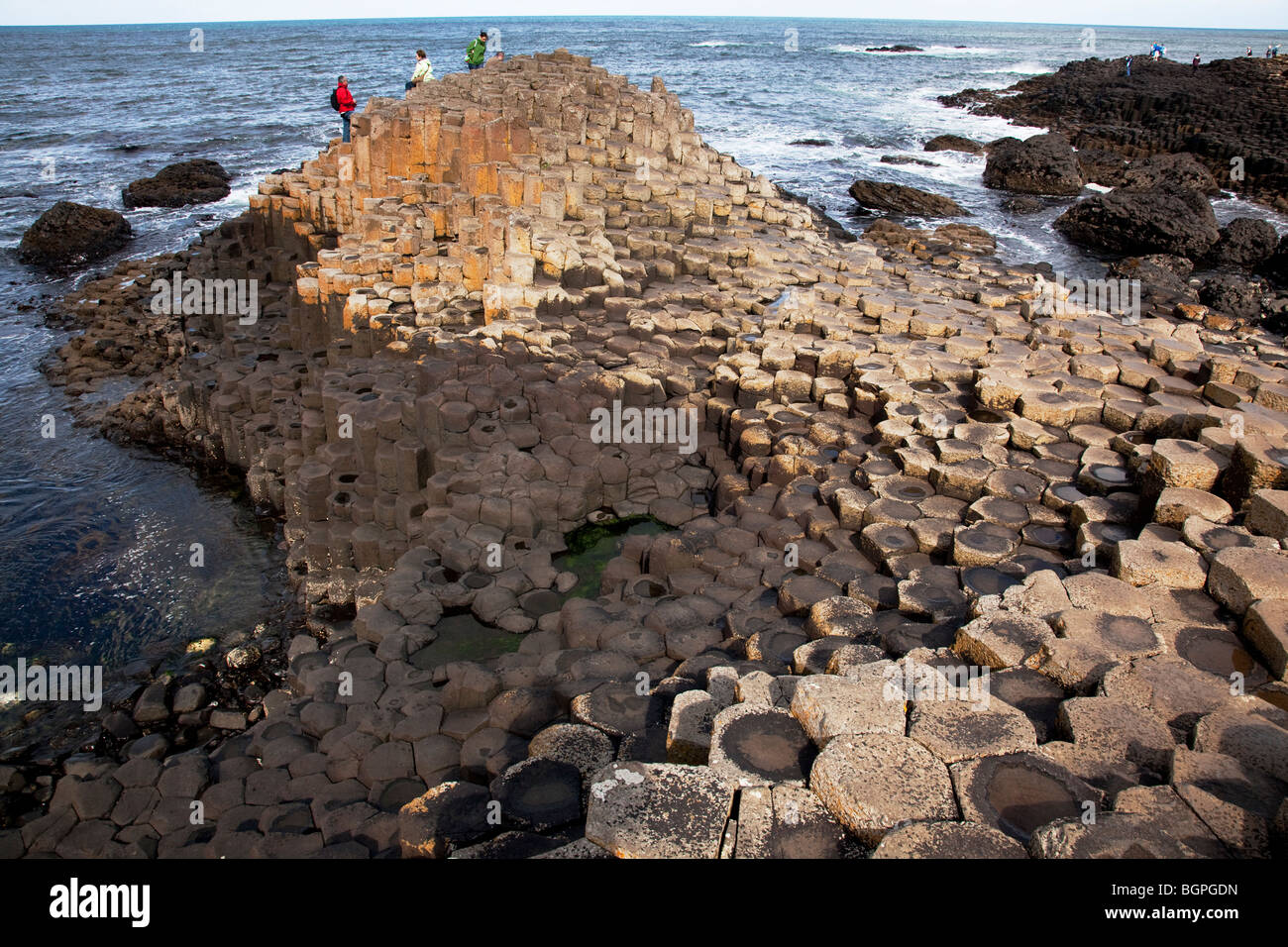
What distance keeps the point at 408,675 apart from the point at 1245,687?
222 inches

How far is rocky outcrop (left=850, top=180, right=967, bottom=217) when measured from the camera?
2388 cm

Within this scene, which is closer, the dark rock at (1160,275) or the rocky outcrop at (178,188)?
the dark rock at (1160,275)

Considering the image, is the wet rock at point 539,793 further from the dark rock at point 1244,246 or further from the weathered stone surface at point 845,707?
the dark rock at point 1244,246

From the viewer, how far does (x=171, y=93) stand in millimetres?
54062

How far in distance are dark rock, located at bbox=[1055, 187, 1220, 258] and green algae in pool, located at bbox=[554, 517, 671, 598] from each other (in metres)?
18.3

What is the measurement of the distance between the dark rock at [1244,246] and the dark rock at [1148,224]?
0.28 m

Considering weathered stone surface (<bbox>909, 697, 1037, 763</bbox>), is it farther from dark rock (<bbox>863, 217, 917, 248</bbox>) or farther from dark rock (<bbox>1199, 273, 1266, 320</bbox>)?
dark rock (<bbox>863, 217, 917, 248</bbox>)

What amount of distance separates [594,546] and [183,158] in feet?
112

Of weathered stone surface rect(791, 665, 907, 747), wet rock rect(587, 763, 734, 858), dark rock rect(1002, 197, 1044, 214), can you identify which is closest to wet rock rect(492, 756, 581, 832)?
wet rock rect(587, 763, 734, 858)

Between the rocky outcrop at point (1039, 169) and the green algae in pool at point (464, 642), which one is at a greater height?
the rocky outcrop at point (1039, 169)

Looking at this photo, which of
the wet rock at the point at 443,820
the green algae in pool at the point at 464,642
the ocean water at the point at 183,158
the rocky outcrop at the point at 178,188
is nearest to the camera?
the wet rock at the point at 443,820

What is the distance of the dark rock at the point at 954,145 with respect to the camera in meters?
35.8

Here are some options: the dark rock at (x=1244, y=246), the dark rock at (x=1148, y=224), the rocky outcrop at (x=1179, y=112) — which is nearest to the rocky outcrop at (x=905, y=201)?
the dark rock at (x=1148, y=224)
